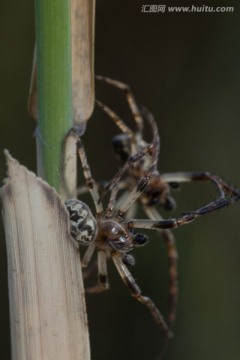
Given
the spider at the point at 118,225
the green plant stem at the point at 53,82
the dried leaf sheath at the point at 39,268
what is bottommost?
the dried leaf sheath at the point at 39,268

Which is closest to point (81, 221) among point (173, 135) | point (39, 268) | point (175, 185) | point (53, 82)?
point (39, 268)

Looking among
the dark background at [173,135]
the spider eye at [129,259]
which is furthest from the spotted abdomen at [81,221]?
the dark background at [173,135]

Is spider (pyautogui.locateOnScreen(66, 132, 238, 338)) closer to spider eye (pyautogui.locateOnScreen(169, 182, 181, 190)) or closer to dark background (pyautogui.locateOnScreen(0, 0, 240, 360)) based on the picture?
spider eye (pyautogui.locateOnScreen(169, 182, 181, 190))

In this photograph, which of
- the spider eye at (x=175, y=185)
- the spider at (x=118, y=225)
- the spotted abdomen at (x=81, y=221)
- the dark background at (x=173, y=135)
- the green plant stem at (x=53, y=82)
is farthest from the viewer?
the dark background at (x=173, y=135)

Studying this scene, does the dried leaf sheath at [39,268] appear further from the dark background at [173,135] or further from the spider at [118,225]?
the dark background at [173,135]

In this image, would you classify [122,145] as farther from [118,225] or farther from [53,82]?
[53,82]

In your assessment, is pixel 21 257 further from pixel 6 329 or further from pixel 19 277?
pixel 6 329

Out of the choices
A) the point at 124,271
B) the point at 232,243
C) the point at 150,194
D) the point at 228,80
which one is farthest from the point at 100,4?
the point at 124,271

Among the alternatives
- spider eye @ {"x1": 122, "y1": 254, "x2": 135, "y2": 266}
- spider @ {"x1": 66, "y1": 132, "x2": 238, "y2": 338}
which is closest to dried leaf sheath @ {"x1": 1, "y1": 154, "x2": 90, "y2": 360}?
spider @ {"x1": 66, "y1": 132, "x2": 238, "y2": 338}
